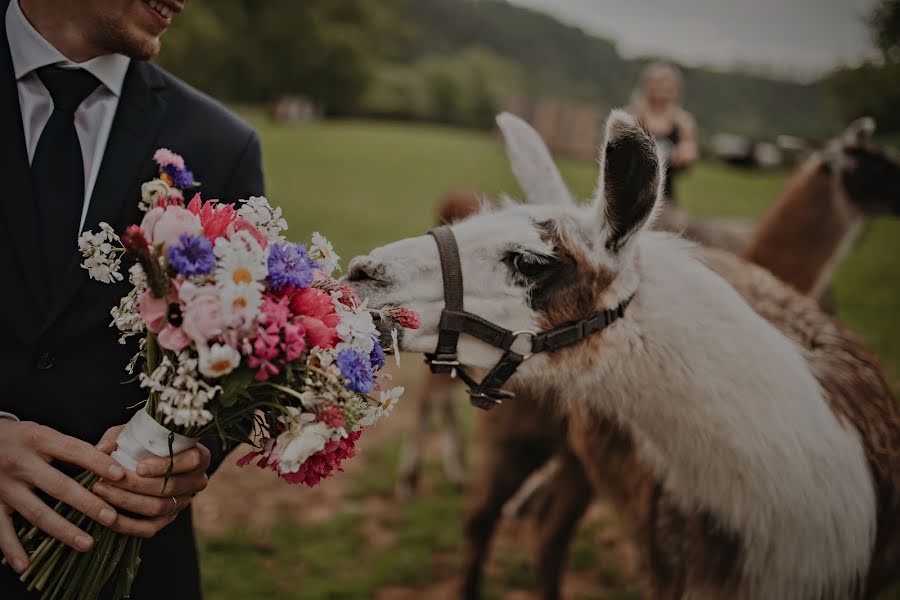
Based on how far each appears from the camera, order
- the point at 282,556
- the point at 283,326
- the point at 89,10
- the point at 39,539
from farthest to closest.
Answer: the point at 282,556 < the point at 89,10 < the point at 39,539 < the point at 283,326

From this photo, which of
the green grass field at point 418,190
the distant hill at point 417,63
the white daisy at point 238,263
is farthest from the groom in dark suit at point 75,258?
the distant hill at point 417,63

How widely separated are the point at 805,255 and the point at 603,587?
8.63 feet

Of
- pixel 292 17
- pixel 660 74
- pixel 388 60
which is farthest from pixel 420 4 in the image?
pixel 660 74

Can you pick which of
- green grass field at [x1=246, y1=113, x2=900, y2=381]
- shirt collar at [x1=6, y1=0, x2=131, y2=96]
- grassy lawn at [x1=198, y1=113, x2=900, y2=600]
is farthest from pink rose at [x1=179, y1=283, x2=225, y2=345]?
green grass field at [x1=246, y1=113, x2=900, y2=381]

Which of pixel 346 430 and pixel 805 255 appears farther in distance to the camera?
pixel 805 255

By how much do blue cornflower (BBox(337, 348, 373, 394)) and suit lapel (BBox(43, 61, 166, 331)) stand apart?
0.73m

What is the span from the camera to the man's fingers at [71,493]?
1.33 metres

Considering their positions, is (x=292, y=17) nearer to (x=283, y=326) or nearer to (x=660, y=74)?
(x=660, y=74)

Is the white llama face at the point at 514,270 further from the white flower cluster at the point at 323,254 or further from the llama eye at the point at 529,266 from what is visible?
the white flower cluster at the point at 323,254

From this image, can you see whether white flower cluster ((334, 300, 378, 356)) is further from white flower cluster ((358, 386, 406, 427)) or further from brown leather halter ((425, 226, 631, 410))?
brown leather halter ((425, 226, 631, 410))

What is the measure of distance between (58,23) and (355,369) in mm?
1271

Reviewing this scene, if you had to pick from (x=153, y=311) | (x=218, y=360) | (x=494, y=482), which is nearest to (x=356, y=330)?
(x=218, y=360)

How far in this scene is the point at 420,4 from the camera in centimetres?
4325

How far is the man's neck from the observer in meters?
1.63
